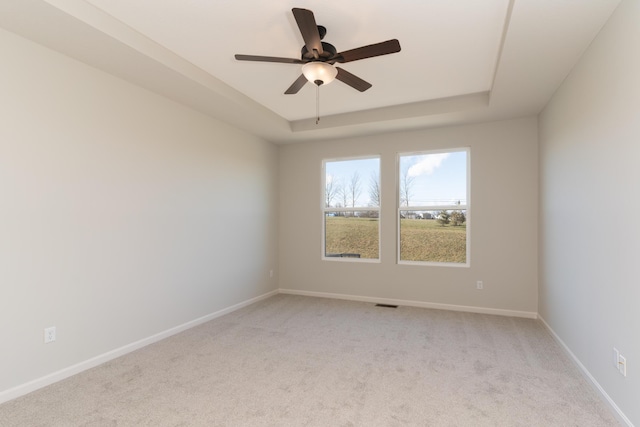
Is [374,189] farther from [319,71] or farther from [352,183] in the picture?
[319,71]

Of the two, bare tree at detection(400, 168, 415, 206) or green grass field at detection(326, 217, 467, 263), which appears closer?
green grass field at detection(326, 217, 467, 263)

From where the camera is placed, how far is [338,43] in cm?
266

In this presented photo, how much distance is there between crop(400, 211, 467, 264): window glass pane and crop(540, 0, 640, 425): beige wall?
1298mm

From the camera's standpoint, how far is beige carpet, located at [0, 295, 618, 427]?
203 centimetres

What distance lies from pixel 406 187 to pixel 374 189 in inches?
19.5

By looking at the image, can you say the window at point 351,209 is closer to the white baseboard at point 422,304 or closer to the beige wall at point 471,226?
the beige wall at point 471,226

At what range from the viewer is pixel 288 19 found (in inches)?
92.4

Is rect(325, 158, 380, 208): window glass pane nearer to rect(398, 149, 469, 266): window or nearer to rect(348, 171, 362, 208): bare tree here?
rect(348, 171, 362, 208): bare tree

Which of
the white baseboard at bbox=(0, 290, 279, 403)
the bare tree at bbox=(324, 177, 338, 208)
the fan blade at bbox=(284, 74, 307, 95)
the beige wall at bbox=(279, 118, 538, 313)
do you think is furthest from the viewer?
the bare tree at bbox=(324, 177, 338, 208)

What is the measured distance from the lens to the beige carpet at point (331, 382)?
203cm

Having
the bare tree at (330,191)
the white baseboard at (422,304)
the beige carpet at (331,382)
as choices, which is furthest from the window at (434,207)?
the beige carpet at (331,382)

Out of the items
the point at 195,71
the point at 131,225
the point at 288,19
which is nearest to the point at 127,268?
the point at 131,225

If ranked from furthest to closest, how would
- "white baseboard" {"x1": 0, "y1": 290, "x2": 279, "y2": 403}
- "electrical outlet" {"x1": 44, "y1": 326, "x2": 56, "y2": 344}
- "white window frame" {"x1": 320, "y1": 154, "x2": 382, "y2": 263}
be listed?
"white window frame" {"x1": 320, "y1": 154, "x2": 382, "y2": 263}
"electrical outlet" {"x1": 44, "y1": 326, "x2": 56, "y2": 344}
"white baseboard" {"x1": 0, "y1": 290, "x2": 279, "y2": 403}

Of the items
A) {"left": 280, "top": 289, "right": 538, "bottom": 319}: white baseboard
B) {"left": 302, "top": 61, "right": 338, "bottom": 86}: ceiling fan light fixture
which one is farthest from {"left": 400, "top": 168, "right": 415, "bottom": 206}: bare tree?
{"left": 302, "top": 61, "right": 338, "bottom": 86}: ceiling fan light fixture
